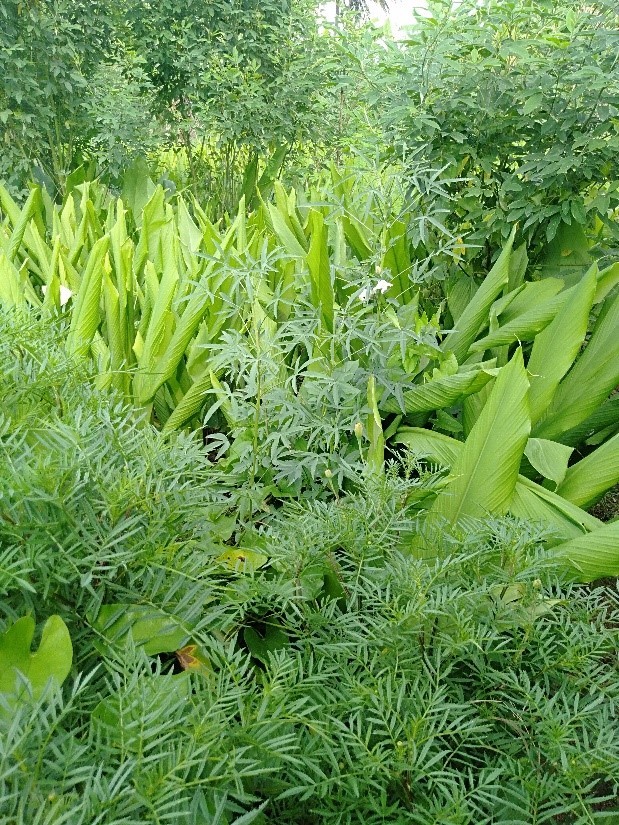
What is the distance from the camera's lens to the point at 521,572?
39.8 inches

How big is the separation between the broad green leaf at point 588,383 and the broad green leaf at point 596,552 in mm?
559

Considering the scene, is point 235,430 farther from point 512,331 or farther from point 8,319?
point 512,331

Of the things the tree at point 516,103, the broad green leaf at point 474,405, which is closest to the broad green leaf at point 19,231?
the tree at point 516,103

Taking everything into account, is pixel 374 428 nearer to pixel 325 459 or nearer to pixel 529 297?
pixel 325 459

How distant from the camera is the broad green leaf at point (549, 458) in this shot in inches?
65.9

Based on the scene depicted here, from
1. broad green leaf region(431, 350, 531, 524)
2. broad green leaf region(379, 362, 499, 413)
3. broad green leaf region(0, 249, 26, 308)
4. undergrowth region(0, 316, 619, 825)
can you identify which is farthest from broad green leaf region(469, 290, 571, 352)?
broad green leaf region(0, 249, 26, 308)

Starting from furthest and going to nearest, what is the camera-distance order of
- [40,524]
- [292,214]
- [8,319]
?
[292,214]
[8,319]
[40,524]

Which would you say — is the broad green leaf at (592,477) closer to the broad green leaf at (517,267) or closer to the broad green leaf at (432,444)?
the broad green leaf at (432,444)

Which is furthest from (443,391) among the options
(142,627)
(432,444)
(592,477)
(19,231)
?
(19,231)

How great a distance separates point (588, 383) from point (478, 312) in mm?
390

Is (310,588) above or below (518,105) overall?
below

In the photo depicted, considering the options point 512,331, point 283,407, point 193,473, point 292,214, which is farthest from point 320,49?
point 193,473

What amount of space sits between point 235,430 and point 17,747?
3.45 feet

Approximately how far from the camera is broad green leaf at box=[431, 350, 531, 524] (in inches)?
58.7
